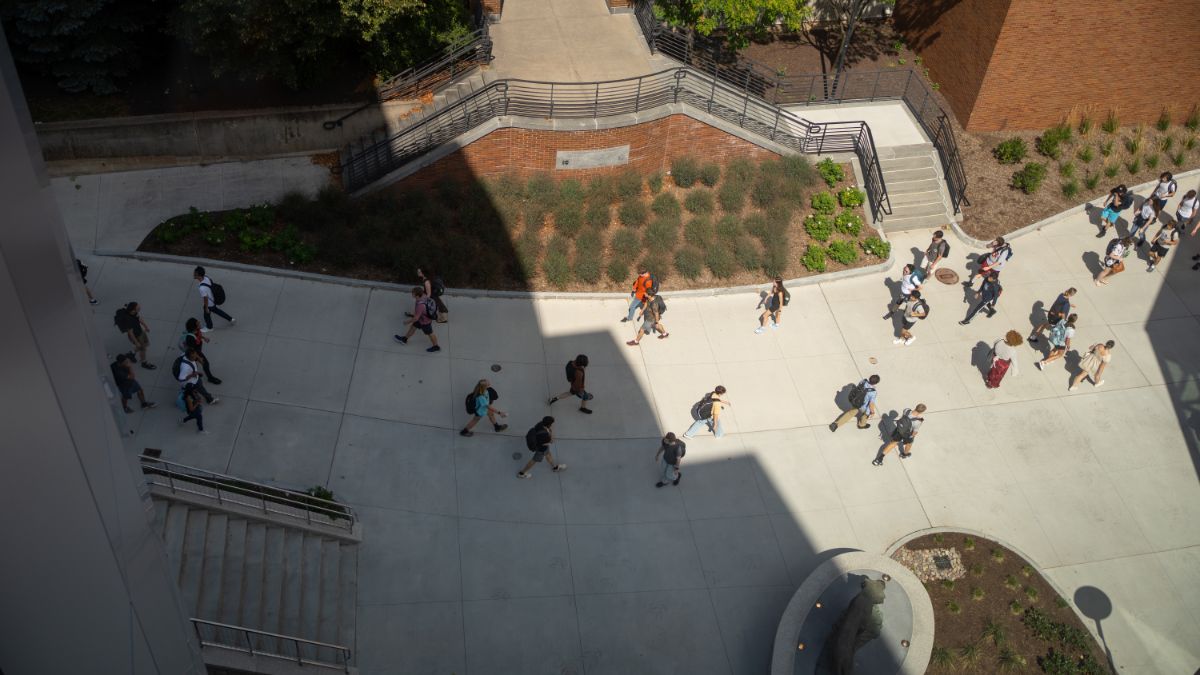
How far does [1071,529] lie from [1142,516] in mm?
1377

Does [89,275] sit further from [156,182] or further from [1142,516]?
[1142,516]

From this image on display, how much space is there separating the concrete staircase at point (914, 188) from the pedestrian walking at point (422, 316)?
10.3m

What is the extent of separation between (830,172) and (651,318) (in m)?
6.46

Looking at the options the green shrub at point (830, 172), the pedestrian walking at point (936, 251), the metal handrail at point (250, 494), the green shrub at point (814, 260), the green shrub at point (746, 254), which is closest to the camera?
the metal handrail at point (250, 494)

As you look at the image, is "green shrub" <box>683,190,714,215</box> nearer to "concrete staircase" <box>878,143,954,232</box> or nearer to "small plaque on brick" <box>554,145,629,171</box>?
"small plaque on brick" <box>554,145,629,171</box>

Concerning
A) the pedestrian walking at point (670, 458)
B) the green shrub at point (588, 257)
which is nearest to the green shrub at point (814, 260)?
the green shrub at point (588, 257)

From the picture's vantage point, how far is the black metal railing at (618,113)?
1888cm

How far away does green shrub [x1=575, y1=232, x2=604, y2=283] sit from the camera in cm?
1834

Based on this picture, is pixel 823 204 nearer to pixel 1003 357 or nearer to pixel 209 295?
pixel 1003 357

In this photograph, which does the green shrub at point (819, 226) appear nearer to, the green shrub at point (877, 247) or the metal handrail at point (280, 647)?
the green shrub at point (877, 247)

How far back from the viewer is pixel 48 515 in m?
4.96

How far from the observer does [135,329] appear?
572 inches

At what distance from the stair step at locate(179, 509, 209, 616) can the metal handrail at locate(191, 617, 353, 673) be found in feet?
1.24

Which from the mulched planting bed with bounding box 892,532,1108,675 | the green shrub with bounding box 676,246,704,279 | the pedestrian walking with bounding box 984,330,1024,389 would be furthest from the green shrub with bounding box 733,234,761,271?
the mulched planting bed with bounding box 892,532,1108,675
